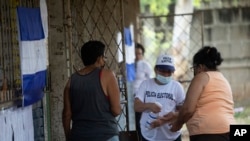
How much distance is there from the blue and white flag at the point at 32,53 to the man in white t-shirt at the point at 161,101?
3.28 ft

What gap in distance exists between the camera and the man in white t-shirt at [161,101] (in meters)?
6.27

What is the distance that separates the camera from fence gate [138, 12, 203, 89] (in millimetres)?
15805

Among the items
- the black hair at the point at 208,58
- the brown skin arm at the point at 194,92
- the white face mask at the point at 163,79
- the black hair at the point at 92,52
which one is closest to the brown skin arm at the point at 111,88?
the black hair at the point at 92,52

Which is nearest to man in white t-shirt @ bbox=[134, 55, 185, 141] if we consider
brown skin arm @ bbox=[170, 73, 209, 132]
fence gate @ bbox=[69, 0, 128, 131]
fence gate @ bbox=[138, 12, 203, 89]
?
brown skin arm @ bbox=[170, 73, 209, 132]

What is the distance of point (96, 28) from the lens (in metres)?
8.28

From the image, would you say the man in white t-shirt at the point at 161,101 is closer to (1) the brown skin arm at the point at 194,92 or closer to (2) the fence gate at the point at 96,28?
(1) the brown skin arm at the point at 194,92

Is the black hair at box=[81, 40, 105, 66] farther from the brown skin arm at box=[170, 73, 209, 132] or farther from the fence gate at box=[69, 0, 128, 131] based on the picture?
the fence gate at box=[69, 0, 128, 131]

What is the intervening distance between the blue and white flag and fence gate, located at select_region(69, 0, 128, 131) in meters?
0.72

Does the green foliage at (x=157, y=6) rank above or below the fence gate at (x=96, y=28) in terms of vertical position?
above

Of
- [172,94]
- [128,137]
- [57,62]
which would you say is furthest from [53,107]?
Answer: [172,94]

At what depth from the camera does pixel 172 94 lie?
6.33m

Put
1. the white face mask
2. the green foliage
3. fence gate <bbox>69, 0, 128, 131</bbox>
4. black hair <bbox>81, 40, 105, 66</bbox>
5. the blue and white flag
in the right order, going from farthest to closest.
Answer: the green foliage, fence gate <bbox>69, 0, 128, 131</bbox>, the white face mask, the blue and white flag, black hair <bbox>81, 40, 105, 66</bbox>

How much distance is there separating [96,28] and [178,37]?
787cm

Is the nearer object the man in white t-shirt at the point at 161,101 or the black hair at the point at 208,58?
the black hair at the point at 208,58
